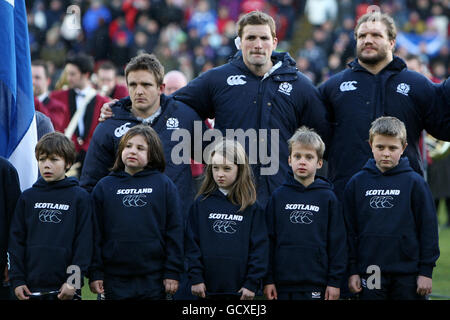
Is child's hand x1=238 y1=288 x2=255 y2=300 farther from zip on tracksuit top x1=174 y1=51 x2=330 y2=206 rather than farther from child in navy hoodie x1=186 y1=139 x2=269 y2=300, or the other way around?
zip on tracksuit top x1=174 y1=51 x2=330 y2=206

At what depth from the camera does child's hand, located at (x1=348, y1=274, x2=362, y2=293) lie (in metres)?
5.87

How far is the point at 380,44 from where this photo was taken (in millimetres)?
6574

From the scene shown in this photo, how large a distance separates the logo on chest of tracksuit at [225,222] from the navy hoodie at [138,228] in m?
0.24

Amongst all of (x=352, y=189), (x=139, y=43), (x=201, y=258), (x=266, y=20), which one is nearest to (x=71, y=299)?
(x=201, y=258)

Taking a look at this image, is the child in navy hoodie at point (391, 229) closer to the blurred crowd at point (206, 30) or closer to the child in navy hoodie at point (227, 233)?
the child in navy hoodie at point (227, 233)

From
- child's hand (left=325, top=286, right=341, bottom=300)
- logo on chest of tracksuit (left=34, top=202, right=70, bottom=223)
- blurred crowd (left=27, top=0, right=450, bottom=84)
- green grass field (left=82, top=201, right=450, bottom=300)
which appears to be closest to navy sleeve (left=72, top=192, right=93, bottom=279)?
logo on chest of tracksuit (left=34, top=202, right=70, bottom=223)

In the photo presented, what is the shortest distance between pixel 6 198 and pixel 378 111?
9.58 ft

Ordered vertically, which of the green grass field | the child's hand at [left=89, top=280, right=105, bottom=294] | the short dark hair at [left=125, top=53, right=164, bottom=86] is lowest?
the green grass field

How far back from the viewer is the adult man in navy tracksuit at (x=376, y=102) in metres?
6.55

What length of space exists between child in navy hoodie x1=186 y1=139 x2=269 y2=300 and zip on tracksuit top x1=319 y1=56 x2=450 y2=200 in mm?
1022

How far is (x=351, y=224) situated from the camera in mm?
6035

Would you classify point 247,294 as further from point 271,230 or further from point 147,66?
point 147,66

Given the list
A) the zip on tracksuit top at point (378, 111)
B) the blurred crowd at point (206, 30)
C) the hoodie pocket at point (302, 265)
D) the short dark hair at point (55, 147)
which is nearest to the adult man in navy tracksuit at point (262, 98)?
the zip on tracksuit top at point (378, 111)

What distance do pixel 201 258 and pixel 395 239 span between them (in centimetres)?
138
